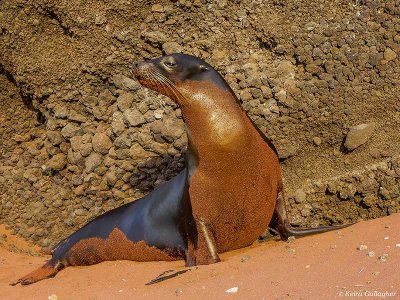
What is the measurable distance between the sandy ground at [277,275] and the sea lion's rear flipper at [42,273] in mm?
121

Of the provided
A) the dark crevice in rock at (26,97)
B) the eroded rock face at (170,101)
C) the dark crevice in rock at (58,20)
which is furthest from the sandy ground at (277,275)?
the dark crevice in rock at (58,20)

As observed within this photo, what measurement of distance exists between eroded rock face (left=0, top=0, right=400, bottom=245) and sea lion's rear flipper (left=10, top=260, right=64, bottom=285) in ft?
3.10

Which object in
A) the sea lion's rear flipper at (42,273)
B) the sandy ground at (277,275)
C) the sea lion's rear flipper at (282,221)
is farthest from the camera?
the sea lion's rear flipper at (42,273)

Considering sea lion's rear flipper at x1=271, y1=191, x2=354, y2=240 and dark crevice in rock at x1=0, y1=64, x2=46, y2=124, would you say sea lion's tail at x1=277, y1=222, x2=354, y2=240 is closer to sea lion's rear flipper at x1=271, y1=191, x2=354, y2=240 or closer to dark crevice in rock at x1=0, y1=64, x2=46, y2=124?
sea lion's rear flipper at x1=271, y1=191, x2=354, y2=240

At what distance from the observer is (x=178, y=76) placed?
420 cm

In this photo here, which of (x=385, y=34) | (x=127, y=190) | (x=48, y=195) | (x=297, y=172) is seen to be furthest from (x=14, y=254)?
(x=385, y=34)

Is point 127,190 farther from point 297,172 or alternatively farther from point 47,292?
point 47,292

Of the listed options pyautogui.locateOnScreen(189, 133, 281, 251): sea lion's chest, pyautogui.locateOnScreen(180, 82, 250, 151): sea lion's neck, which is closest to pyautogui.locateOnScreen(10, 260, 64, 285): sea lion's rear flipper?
pyautogui.locateOnScreen(189, 133, 281, 251): sea lion's chest

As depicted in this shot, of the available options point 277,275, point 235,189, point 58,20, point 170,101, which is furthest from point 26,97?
point 277,275

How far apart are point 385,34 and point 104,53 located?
2553 millimetres

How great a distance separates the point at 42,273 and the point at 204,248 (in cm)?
149

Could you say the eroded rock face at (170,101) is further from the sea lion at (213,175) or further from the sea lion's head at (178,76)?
the sea lion's head at (178,76)

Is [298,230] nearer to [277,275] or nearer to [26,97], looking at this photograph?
[277,275]

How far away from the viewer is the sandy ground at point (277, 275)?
2879mm
